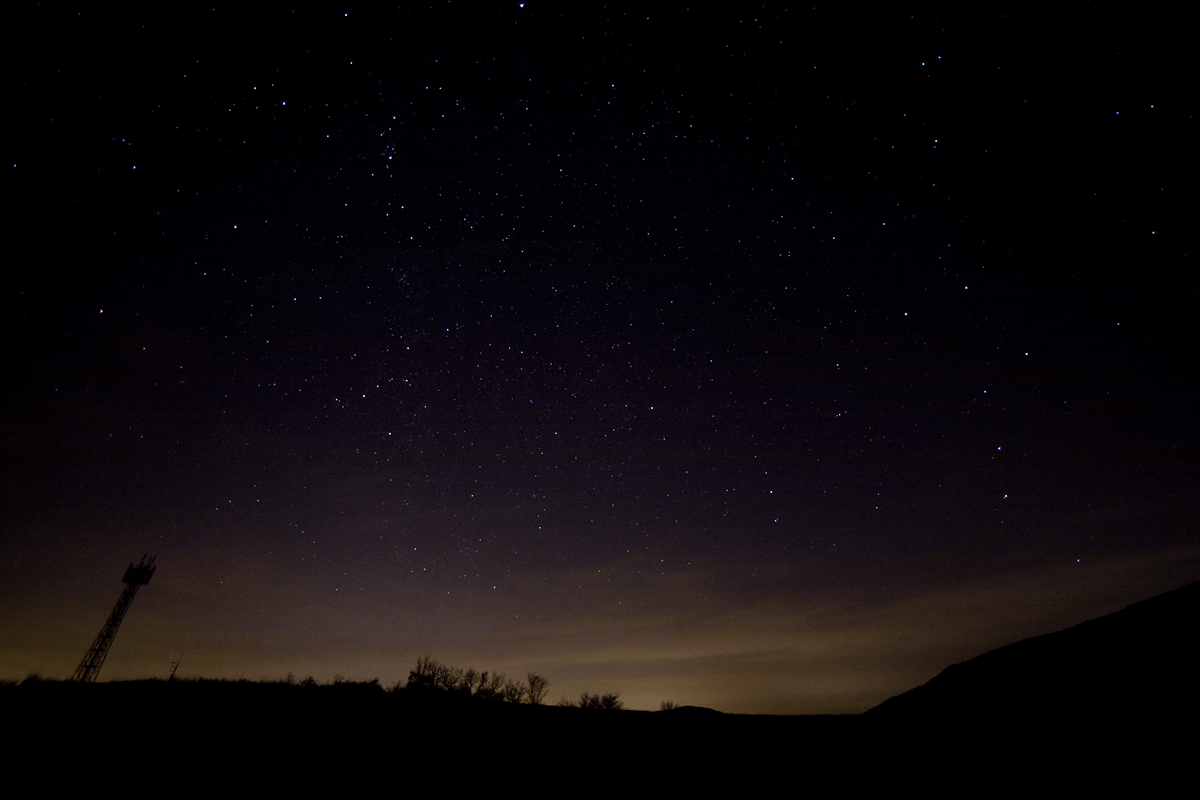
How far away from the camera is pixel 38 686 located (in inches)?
400

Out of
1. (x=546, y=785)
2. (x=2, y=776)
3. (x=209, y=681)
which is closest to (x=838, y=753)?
(x=546, y=785)

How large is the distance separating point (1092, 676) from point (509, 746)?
9.04m

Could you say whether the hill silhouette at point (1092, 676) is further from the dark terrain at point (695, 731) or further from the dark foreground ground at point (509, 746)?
the dark foreground ground at point (509, 746)

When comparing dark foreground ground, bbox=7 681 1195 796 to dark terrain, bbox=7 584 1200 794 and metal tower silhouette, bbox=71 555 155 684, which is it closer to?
dark terrain, bbox=7 584 1200 794

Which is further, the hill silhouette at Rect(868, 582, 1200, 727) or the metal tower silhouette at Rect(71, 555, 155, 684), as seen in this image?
the metal tower silhouette at Rect(71, 555, 155, 684)

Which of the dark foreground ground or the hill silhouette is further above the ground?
the hill silhouette

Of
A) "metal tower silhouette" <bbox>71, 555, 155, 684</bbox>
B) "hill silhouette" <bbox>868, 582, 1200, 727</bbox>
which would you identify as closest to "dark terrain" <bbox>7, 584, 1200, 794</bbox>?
"hill silhouette" <bbox>868, 582, 1200, 727</bbox>

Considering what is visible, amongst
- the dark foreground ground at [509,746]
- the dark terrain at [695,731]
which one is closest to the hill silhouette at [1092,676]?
the dark terrain at [695,731]

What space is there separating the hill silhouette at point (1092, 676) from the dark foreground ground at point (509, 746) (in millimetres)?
181

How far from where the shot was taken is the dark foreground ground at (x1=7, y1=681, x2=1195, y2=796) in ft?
17.6

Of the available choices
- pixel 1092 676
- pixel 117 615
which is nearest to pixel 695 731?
pixel 1092 676

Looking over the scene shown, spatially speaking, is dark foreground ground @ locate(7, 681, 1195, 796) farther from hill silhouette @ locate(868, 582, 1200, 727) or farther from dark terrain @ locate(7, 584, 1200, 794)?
hill silhouette @ locate(868, 582, 1200, 727)

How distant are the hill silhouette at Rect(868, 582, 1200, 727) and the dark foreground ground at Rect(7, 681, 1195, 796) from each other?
0.18 m

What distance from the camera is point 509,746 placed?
902cm
